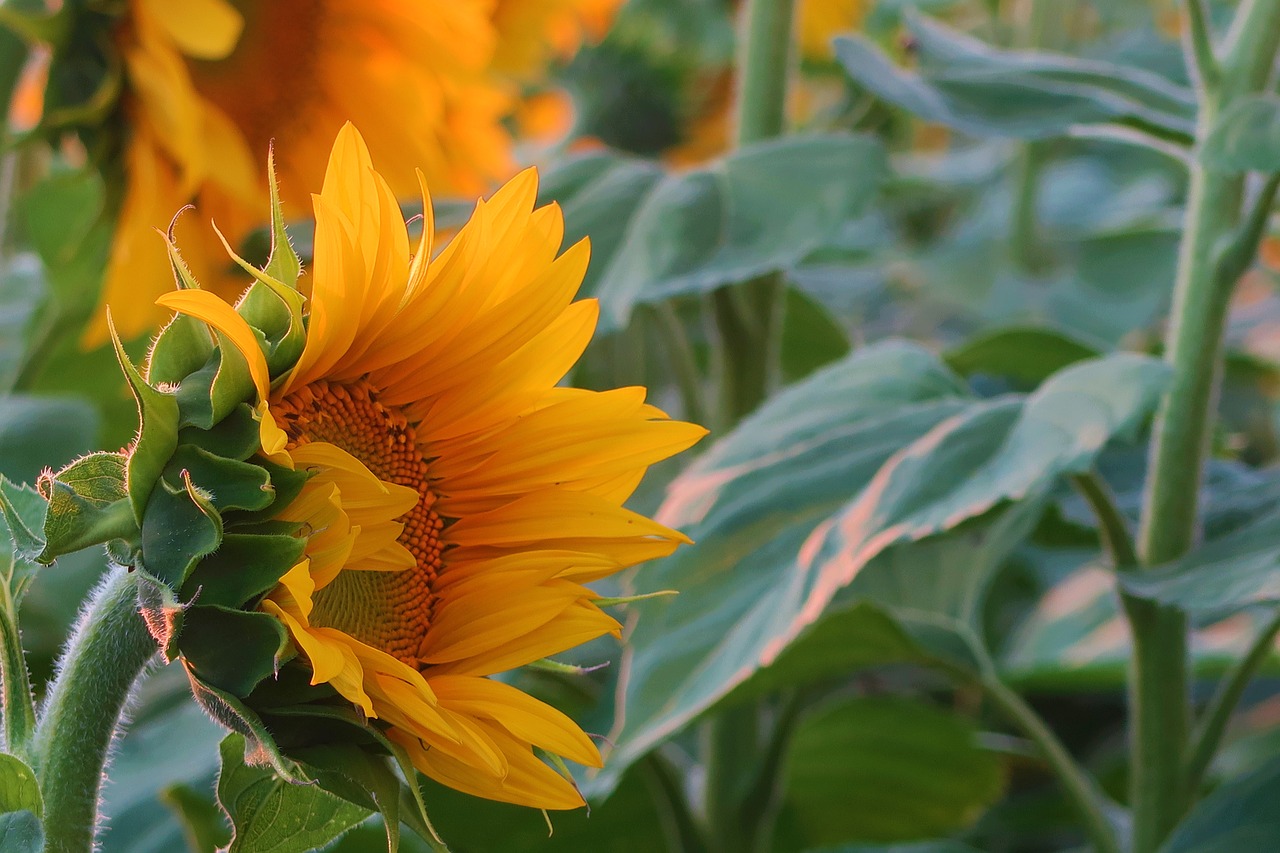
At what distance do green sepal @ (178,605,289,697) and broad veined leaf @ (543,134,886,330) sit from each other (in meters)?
0.33

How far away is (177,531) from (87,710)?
0.18 feet

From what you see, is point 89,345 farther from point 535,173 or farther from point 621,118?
point 621,118

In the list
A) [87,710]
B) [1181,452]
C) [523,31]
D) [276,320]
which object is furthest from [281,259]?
[523,31]

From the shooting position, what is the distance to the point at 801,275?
1.24 metres

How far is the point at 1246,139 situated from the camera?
545mm

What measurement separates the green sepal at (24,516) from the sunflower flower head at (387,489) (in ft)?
0.04

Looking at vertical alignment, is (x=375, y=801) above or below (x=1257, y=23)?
below

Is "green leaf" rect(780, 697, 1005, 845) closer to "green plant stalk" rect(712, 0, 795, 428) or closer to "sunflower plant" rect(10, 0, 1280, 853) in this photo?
"sunflower plant" rect(10, 0, 1280, 853)

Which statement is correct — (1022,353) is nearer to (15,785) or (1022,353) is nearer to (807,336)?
(807,336)

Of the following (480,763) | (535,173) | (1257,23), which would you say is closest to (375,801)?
(480,763)

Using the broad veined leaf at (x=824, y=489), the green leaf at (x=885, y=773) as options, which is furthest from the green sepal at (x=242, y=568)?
the green leaf at (x=885, y=773)

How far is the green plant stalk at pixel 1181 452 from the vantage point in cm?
60

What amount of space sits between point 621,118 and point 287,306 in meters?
1.93

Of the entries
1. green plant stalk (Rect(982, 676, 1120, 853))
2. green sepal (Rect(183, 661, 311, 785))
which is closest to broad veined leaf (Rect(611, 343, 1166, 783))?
green plant stalk (Rect(982, 676, 1120, 853))
